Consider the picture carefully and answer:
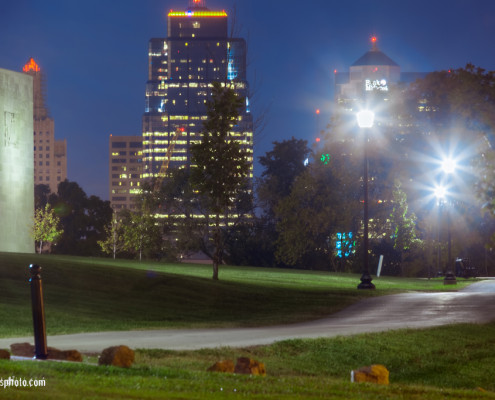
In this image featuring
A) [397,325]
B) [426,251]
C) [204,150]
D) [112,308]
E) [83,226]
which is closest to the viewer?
[397,325]

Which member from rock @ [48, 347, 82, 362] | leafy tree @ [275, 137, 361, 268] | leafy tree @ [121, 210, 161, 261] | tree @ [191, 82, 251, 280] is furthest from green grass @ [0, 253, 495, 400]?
leafy tree @ [121, 210, 161, 261]

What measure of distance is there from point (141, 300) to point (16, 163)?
2533 cm

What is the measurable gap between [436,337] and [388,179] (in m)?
40.4

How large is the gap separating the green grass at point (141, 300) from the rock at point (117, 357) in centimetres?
595

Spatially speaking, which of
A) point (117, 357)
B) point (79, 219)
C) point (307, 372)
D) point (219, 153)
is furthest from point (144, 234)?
point (117, 357)

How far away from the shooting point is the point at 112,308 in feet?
68.3

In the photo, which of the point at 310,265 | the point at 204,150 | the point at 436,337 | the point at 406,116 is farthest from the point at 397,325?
the point at 310,265

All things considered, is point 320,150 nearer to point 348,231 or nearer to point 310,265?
point 348,231

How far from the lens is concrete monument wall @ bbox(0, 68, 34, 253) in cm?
4491

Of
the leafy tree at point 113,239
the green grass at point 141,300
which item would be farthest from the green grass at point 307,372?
the leafy tree at point 113,239

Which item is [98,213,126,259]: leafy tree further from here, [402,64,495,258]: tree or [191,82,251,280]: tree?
[191,82,251,280]: tree

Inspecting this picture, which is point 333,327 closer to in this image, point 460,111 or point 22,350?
point 22,350

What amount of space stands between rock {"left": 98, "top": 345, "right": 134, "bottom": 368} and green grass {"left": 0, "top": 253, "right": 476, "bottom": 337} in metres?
5.95

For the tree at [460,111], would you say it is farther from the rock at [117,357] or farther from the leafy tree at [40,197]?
the leafy tree at [40,197]
